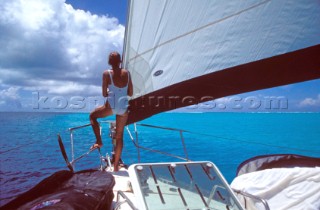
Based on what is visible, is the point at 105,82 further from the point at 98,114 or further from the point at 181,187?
the point at 181,187

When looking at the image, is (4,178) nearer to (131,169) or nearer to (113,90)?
(113,90)

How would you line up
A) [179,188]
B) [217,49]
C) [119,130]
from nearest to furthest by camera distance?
1. [179,188]
2. [217,49]
3. [119,130]

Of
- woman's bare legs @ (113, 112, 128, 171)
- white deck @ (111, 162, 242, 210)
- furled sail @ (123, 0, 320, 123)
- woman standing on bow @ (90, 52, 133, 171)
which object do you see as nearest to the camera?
white deck @ (111, 162, 242, 210)

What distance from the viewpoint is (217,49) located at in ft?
8.01

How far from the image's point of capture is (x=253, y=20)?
2.33 metres

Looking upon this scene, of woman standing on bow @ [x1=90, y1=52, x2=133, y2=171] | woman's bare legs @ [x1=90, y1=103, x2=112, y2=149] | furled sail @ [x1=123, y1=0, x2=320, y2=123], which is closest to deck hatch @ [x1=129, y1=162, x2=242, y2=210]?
furled sail @ [x1=123, y1=0, x2=320, y2=123]

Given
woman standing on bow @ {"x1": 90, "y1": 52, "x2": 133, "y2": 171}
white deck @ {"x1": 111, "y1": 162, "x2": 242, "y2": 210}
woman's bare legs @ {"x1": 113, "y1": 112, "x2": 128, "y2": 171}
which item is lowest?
white deck @ {"x1": 111, "y1": 162, "x2": 242, "y2": 210}

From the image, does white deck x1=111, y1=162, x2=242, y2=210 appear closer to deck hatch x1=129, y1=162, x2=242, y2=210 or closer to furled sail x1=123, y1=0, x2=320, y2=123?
deck hatch x1=129, y1=162, x2=242, y2=210

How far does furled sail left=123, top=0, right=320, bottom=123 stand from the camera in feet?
7.17

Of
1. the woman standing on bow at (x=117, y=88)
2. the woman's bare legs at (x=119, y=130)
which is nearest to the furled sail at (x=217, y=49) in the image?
the woman standing on bow at (x=117, y=88)

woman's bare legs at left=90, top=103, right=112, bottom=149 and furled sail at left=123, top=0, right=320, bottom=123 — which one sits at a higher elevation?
furled sail at left=123, top=0, right=320, bottom=123

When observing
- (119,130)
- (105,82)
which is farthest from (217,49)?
(119,130)

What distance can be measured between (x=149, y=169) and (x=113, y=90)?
147 centimetres

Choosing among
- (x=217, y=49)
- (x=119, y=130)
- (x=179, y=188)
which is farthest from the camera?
(x=119, y=130)
